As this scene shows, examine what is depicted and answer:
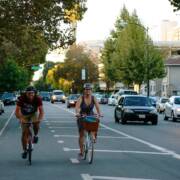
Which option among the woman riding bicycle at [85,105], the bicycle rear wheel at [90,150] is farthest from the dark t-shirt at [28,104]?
the bicycle rear wheel at [90,150]

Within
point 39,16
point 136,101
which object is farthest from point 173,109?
point 39,16

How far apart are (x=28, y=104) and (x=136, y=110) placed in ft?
65.7

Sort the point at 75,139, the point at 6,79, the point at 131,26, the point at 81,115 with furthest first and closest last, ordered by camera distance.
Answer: the point at 6,79 < the point at 131,26 < the point at 75,139 < the point at 81,115

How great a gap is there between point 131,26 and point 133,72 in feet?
18.1

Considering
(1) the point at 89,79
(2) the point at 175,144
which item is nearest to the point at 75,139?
(2) the point at 175,144

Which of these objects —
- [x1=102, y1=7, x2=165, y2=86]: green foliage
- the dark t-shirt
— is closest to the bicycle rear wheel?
the dark t-shirt

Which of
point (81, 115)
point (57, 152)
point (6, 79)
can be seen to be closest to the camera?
point (81, 115)

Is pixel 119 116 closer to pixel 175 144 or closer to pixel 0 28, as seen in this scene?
pixel 0 28

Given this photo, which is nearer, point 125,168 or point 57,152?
point 125,168

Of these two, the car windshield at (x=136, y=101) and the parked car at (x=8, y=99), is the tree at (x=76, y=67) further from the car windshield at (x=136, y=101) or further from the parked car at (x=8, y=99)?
the car windshield at (x=136, y=101)

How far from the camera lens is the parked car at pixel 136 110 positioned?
35531 mm

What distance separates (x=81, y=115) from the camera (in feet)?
51.3

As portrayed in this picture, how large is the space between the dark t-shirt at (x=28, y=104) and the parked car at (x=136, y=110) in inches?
779

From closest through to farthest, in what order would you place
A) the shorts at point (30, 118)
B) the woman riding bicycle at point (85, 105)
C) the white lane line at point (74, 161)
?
the white lane line at point (74, 161), the woman riding bicycle at point (85, 105), the shorts at point (30, 118)
